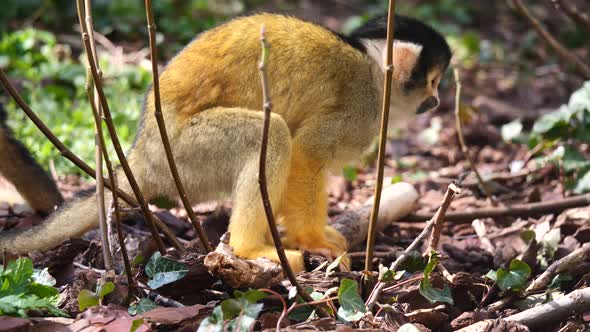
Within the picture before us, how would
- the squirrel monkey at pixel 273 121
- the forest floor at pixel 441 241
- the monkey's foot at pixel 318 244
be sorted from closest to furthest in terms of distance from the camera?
the forest floor at pixel 441 241 < the squirrel monkey at pixel 273 121 < the monkey's foot at pixel 318 244

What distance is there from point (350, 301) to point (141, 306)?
2.67ft

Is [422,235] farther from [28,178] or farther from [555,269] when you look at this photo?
[28,178]

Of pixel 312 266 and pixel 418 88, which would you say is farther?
pixel 418 88

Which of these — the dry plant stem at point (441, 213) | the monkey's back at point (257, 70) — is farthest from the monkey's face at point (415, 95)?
the dry plant stem at point (441, 213)

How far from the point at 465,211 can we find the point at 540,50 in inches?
191

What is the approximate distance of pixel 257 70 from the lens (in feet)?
13.2

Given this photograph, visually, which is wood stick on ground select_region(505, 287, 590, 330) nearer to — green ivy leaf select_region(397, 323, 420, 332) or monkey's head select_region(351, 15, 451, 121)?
green ivy leaf select_region(397, 323, 420, 332)

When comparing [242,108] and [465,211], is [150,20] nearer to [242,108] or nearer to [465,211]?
[242,108]

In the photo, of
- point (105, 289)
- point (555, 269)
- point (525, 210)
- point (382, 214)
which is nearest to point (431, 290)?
point (555, 269)

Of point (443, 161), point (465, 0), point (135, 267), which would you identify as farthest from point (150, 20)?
point (465, 0)

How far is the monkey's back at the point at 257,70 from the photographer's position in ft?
13.1

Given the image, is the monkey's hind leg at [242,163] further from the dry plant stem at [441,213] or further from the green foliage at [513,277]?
the green foliage at [513,277]

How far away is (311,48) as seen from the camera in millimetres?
4254

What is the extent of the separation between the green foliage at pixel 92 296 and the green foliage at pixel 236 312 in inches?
17.7
